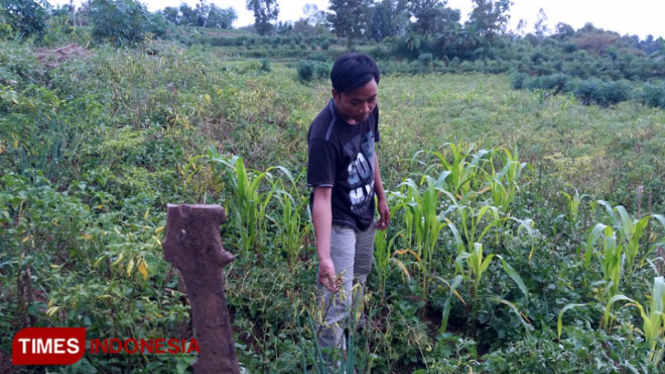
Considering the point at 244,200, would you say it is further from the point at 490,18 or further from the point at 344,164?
the point at 490,18

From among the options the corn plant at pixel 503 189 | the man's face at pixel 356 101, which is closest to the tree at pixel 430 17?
the corn plant at pixel 503 189

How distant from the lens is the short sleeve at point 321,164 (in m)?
2.09

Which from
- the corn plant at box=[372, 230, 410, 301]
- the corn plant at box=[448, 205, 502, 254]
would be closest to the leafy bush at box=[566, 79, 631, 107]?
the corn plant at box=[448, 205, 502, 254]

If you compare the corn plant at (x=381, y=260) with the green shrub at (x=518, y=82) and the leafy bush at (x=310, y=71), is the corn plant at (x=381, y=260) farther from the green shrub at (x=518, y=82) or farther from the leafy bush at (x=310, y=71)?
the green shrub at (x=518, y=82)

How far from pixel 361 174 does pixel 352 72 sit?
510 mm

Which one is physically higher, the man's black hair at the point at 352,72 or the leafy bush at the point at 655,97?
the leafy bush at the point at 655,97

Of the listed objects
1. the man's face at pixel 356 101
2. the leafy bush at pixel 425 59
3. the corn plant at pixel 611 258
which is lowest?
the corn plant at pixel 611 258

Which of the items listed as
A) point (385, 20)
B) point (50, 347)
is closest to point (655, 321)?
point (50, 347)

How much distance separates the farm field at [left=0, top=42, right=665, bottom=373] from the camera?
2.21m

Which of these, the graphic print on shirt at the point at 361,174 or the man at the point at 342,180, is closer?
the man at the point at 342,180

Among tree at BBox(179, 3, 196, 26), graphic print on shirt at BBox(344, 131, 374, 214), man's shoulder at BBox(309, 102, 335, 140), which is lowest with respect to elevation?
graphic print on shirt at BBox(344, 131, 374, 214)

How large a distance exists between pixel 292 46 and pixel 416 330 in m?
24.6

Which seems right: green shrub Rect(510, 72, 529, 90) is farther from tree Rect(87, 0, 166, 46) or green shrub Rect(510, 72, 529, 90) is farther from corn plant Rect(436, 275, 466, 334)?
corn plant Rect(436, 275, 466, 334)

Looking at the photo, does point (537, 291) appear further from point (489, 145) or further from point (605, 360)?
point (489, 145)
